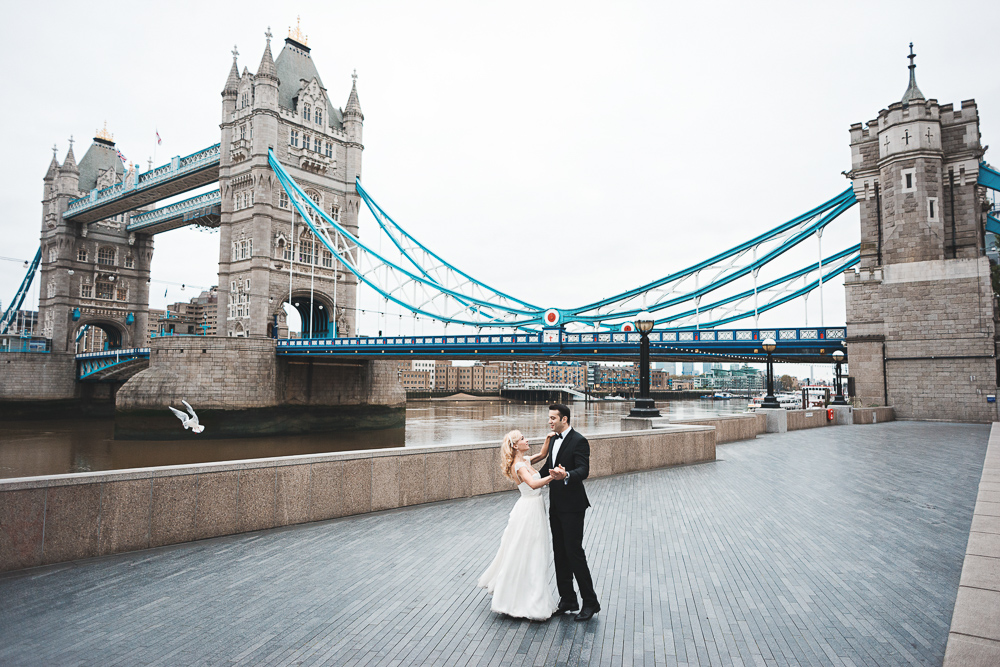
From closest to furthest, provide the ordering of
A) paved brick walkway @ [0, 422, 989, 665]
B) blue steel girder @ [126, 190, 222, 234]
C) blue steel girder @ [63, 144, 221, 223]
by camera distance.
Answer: paved brick walkway @ [0, 422, 989, 665], blue steel girder @ [63, 144, 221, 223], blue steel girder @ [126, 190, 222, 234]

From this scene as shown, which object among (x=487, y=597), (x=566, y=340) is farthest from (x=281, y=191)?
(x=487, y=597)

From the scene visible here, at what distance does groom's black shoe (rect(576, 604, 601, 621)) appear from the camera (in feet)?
12.6

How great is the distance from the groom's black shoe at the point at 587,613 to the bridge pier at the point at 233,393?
29160mm

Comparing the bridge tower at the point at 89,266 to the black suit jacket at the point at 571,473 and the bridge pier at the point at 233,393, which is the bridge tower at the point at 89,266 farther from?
the black suit jacket at the point at 571,473

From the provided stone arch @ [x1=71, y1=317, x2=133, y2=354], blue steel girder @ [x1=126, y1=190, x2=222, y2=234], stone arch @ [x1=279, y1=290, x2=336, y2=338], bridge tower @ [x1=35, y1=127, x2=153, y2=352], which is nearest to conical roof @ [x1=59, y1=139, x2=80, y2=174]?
bridge tower @ [x1=35, y1=127, x2=153, y2=352]

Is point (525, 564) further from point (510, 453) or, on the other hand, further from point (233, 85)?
point (233, 85)

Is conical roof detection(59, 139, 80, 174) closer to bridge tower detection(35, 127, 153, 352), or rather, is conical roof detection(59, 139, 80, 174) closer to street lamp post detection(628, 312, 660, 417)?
bridge tower detection(35, 127, 153, 352)

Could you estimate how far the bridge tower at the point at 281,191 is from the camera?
127 ft

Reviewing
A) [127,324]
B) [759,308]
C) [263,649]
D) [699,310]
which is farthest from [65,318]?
[263,649]

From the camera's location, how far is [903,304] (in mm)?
22062

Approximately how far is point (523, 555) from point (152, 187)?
164ft

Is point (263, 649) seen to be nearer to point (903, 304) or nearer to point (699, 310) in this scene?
point (903, 304)

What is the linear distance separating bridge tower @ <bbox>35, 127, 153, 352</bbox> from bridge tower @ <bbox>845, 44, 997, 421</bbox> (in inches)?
2164

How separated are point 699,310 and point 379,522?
31.8 m
